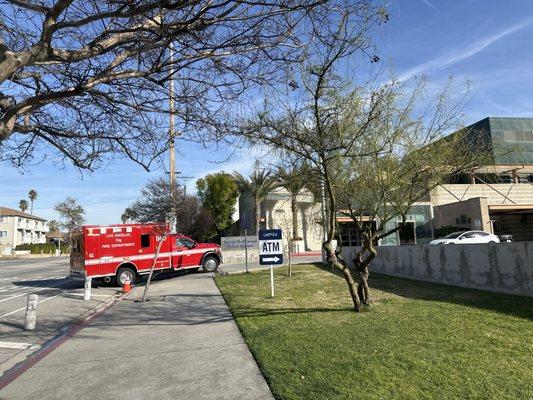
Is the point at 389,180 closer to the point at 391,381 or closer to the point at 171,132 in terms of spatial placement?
the point at 171,132

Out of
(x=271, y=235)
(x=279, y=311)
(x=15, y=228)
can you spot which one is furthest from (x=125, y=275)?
(x=15, y=228)

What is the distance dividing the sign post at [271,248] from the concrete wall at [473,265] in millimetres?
4907

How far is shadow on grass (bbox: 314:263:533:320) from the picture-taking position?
374 inches

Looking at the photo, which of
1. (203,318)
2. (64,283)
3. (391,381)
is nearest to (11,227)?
(64,283)

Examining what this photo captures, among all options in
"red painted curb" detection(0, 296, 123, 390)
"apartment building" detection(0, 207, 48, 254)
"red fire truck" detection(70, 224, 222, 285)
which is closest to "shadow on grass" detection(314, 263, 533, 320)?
"red painted curb" detection(0, 296, 123, 390)

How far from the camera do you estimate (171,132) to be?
8.54 metres

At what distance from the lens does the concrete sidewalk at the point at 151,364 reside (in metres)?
5.65

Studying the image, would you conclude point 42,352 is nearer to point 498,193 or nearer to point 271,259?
point 271,259

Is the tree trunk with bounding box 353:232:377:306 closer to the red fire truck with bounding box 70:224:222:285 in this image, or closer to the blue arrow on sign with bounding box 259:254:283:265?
the blue arrow on sign with bounding box 259:254:283:265

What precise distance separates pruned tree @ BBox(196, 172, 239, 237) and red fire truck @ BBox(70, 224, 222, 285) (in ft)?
91.8

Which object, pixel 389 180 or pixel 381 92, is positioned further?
pixel 389 180

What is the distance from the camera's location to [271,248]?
14.2 meters

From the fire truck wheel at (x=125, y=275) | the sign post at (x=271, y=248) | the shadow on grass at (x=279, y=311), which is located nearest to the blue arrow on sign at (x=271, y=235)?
the sign post at (x=271, y=248)

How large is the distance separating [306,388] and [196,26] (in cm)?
455
